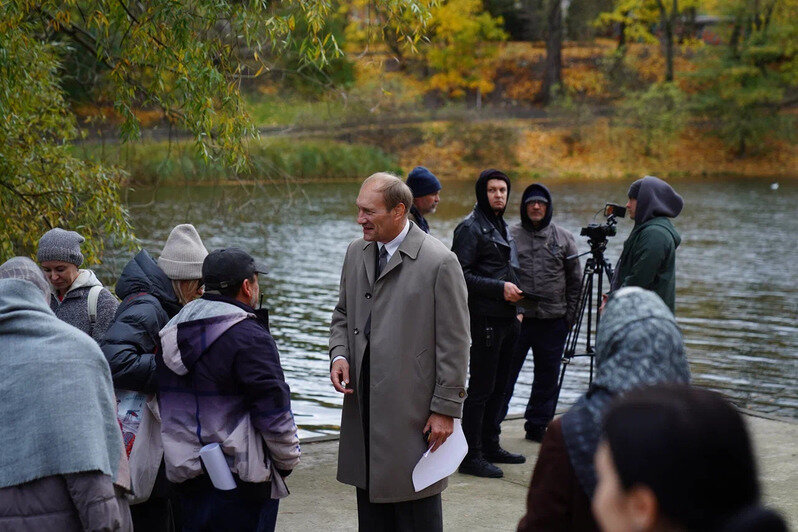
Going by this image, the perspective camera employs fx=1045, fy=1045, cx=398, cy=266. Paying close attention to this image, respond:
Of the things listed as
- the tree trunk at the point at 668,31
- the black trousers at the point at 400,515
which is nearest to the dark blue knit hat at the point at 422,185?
the black trousers at the point at 400,515

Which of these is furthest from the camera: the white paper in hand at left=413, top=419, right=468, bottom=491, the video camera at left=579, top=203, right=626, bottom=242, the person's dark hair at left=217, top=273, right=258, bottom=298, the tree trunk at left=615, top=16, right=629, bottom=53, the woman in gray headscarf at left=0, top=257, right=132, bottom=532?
the tree trunk at left=615, top=16, right=629, bottom=53

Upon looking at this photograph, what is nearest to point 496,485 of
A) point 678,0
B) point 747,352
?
point 747,352

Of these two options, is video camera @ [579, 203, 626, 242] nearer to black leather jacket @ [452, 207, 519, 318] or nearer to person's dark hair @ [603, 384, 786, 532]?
black leather jacket @ [452, 207, 519, 318]

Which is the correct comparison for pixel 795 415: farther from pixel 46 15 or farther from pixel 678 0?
pixel 678 0

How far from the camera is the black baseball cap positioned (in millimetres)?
4082

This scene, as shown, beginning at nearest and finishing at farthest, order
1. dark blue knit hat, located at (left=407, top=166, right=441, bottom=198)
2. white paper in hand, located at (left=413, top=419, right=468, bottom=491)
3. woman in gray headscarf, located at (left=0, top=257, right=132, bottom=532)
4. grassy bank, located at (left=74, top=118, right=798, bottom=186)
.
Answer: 1. woman in gray headscarf, located at (left=0, top=257, right=132, bottom=532)
2. white paper in hand, located at (left=413, top=419, right=468, bottom=491)
3. dark blue knit hat, located at (left=407, top=166, right=441, bottom=198)
4. grassy bank, located at (left=74, top=118, right=798, bottom=186)

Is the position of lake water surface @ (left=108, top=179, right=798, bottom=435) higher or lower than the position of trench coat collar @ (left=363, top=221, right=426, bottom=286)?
lower

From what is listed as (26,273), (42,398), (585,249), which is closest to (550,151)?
(585,249)

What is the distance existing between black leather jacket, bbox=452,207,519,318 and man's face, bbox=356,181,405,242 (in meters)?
2.11

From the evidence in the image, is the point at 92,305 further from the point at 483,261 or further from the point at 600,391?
the point at 600,391

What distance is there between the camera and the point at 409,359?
466 centimetres

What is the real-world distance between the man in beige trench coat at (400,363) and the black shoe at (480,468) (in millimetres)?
2007

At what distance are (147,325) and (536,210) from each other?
3682mm

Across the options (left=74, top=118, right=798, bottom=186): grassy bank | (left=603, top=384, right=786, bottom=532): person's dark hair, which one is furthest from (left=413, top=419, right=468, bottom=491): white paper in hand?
(left=74, top=118, right=798, bottom=186): grassy bank
